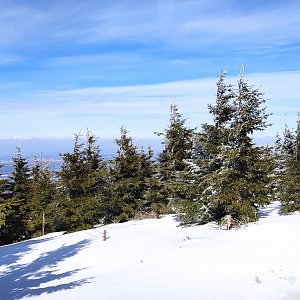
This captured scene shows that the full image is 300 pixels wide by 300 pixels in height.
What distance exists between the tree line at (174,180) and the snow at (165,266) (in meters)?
1.85

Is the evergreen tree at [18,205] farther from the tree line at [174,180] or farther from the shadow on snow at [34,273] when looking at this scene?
the shadow on snow at [34,273]

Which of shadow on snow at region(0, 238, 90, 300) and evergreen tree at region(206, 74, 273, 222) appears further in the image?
evergreen tree at region(206, 74, 273, 222)

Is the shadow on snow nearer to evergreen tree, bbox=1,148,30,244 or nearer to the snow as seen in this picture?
the snow

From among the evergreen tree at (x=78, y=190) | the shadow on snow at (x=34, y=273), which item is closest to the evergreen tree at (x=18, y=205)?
the evergreen tree at (x=78, y=190)

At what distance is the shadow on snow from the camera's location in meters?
11.7

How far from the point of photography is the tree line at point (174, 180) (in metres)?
18.8

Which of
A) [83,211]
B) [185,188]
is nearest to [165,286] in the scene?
[185,188]

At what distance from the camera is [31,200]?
37250 millimetres

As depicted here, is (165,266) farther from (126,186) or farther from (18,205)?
(18,205)

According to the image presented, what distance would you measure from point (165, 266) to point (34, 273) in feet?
19.1

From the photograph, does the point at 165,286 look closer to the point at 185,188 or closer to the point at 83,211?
the point at 185,188

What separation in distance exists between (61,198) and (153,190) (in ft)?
24.7

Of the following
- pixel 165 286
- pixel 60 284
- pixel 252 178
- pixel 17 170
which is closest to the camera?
pixel 165 286

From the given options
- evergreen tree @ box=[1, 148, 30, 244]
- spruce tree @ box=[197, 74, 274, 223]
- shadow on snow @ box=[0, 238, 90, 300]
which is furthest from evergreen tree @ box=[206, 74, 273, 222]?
evergreen tree @ box=[1, 148, 30, 244]
